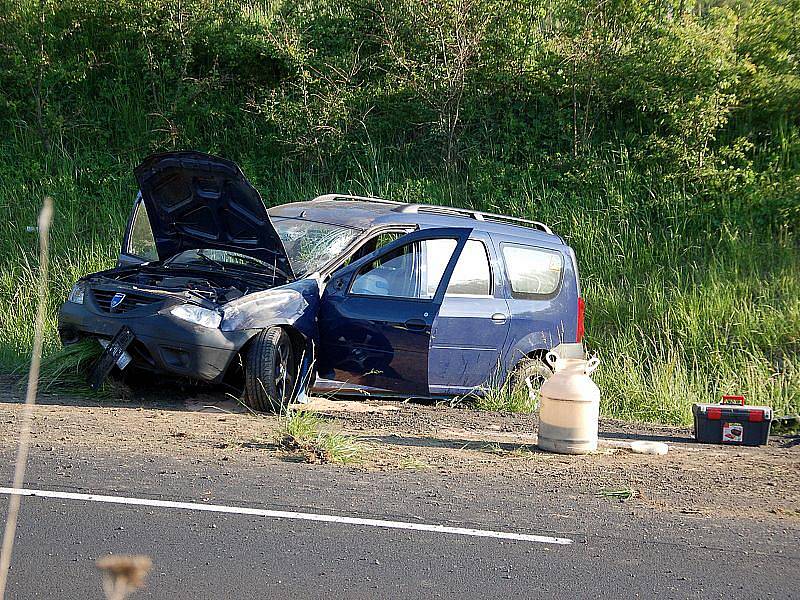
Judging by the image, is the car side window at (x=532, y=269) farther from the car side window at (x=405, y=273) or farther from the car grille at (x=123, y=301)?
the car grille at (x=123, y=301)

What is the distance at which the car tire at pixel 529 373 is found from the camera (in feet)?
32.5

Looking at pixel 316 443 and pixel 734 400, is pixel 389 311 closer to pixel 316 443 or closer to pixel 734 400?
pixel 316 443

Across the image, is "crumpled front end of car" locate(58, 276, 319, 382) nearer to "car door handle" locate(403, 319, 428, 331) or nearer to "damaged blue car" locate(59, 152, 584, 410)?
"damaged blue car" locate(59, 152, 584, 410)

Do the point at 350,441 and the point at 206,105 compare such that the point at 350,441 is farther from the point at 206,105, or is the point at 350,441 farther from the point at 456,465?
the point at 206,105

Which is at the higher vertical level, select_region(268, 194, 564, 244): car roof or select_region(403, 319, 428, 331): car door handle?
select_region(268, 194, 564, 244): car roof

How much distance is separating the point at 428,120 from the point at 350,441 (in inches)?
441

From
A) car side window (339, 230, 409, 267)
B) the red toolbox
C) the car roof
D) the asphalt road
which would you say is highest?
the car roof

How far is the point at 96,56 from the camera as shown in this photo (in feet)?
64.8

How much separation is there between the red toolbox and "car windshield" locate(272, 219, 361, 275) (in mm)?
3568

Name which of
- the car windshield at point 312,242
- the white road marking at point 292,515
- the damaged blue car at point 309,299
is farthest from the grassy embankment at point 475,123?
the white road marking at point 292,515

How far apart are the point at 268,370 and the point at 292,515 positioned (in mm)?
2981

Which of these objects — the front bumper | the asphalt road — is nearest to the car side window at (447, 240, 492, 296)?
the front bumper

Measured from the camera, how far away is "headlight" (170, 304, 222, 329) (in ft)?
27.8

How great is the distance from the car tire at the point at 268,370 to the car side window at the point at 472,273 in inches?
63.3
